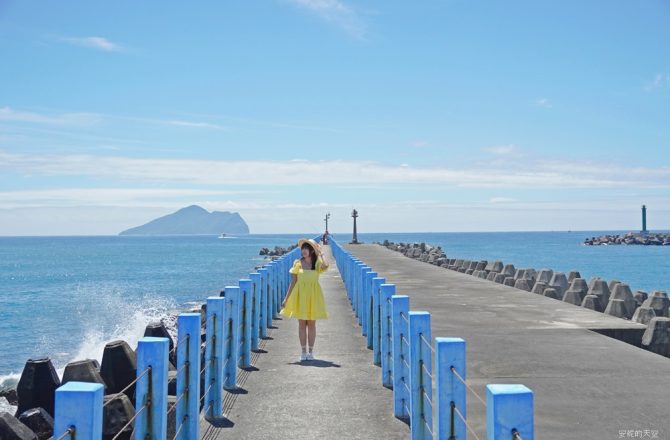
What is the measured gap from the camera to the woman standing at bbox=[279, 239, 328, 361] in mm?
9094

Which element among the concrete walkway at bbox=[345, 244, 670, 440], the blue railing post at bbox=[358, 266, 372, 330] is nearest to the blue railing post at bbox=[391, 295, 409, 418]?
the concrete walkway at bbox=[345, 244, 670, 440]

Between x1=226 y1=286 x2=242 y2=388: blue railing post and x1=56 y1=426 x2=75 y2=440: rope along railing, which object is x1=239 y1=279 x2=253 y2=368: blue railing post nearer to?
x1=226 y1=286 x2=242 y2=388: blue railing post

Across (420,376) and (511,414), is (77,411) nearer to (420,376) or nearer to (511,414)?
(511,414)

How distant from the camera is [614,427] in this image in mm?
5910

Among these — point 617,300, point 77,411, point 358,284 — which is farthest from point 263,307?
point 77,411

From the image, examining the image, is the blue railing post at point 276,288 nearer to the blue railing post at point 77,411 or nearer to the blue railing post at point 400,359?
the blue railing post at point 400,359

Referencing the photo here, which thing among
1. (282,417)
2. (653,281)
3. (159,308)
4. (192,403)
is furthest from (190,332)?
(653,281)

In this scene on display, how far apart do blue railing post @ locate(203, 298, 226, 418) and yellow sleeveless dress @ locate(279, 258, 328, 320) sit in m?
2.20

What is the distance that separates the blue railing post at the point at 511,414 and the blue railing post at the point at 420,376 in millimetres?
2301

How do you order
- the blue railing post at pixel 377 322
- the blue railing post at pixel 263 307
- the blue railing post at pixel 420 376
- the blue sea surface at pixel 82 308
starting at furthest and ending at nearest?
the blue sea surface at pixel 82 308 → the blue railing post at pixel 263 307 → the blue railing post at pixel 377 322 → the blue railing post at pixel 420 376

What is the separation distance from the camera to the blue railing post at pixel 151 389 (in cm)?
464

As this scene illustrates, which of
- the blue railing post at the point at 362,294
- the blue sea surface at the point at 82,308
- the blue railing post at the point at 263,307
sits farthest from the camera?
the blue sea surface at the point at 82,308

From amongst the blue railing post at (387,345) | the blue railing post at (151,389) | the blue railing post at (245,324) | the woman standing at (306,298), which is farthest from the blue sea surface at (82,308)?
the blue railing post at (151,389)

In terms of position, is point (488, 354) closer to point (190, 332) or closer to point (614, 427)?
point (614, 427)
